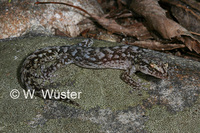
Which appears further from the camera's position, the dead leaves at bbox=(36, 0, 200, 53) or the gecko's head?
the dead leaves at bbox=(36, 0, 200, 53)

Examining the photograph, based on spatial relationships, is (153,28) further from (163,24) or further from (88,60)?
(88,60)

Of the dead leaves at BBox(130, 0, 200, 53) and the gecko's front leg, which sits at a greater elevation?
the dead leaves at BBox(130, 0, 200, 53)

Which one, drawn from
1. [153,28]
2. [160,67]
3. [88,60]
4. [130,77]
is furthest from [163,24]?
[88,60]

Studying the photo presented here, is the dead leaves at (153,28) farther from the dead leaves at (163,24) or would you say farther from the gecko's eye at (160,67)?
the gecko's eye at (160,67)

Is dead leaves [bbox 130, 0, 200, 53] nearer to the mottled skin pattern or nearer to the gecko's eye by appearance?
the mottled skin pattern

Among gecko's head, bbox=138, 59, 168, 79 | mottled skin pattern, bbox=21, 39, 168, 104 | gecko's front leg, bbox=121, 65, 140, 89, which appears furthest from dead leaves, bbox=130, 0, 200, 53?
gecko's front leg, bbox=121, 65, 140, 89

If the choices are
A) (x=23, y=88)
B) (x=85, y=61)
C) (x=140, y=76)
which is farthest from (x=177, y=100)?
(x=23, y=88)

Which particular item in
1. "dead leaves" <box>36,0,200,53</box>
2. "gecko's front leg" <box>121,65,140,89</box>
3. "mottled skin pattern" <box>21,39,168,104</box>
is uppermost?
"dead leaves" <box>36,0,200,53</box>
